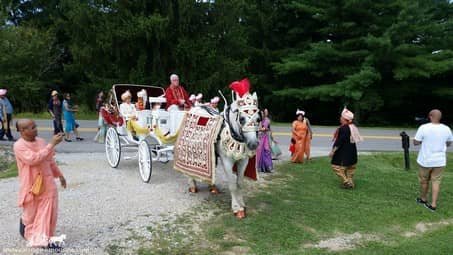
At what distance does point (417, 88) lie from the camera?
79.8ft

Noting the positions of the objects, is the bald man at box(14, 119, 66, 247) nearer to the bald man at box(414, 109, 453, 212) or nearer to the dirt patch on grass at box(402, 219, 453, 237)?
the dirt patch on grass at box(402, 219, 453, 237)

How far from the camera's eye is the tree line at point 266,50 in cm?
2086

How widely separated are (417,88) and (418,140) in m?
19.3

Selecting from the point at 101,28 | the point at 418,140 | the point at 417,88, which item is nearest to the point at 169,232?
the point at 418,140

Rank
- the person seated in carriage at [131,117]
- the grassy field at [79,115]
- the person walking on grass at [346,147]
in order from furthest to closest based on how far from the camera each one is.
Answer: the grassy field at [79,115], the person seated in carriage at [131,117], the person walking on grass at [346,147]

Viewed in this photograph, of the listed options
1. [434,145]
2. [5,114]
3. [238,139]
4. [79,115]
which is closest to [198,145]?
[238,139]

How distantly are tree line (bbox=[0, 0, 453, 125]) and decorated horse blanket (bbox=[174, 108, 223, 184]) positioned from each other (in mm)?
14239

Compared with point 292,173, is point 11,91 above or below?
above

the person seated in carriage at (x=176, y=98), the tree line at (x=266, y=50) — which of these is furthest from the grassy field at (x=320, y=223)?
the tree line at (x=266, y=50)

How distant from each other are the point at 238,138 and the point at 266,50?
21.4m

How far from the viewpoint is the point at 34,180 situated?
4.57 m

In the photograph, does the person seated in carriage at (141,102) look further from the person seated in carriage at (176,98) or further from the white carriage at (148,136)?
the person seated in carriage at (176,98)

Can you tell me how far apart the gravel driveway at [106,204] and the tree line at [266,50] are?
12823mm

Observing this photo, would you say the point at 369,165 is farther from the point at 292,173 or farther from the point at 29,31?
the point at 29,31
